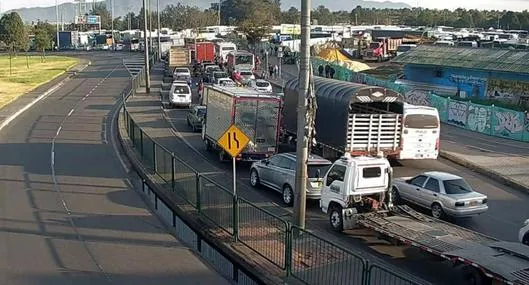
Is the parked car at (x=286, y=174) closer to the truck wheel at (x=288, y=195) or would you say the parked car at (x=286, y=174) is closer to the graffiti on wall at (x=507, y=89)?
the truck wheel at (x=288, y=195)

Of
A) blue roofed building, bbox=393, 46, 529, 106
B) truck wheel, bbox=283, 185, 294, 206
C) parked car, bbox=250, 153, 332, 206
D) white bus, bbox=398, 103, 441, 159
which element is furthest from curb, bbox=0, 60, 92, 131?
blue roofed building, bbox=393, 46, 529, 106

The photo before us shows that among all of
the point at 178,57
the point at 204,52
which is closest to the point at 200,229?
the point at 178,57

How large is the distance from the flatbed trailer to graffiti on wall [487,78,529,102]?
3006 centimetres

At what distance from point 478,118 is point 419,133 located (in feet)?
40.9

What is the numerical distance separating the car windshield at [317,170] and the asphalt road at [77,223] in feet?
14.9

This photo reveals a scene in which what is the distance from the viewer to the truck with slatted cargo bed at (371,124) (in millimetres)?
22125

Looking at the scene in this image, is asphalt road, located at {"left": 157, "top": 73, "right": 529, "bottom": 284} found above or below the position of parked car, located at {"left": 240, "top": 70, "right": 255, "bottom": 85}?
below

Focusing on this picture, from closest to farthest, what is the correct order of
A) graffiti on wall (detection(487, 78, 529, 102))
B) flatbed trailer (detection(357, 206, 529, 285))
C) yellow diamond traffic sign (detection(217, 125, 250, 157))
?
flatbed trailer (detection(357, 206, 529, 285))
yellow diamond traffic sign (detection(217, 125, 250, 157))
graffiti on wall (detection(487, 78, 529, 102))

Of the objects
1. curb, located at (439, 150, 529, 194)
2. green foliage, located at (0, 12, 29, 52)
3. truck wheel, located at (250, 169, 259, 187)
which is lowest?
curb, located at (439, 150, 529, 194)

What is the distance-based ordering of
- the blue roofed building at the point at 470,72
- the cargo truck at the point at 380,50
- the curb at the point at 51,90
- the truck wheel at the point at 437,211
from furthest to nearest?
the cargo truck at the point at 380,50
the blue roofed building at the point at 470,72
the curb at the point at 51,90
the truck wheel at the point at 437,211

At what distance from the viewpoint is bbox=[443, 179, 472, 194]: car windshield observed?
16922 millimetres

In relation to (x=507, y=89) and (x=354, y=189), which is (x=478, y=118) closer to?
(x=507, y=89)

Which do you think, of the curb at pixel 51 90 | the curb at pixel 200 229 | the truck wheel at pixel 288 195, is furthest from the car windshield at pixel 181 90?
the truck wheel at pixel 288 195

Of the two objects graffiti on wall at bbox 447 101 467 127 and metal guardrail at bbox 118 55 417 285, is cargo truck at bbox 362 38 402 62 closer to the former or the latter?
graffiti on wall at bbox 447 101 467 127
